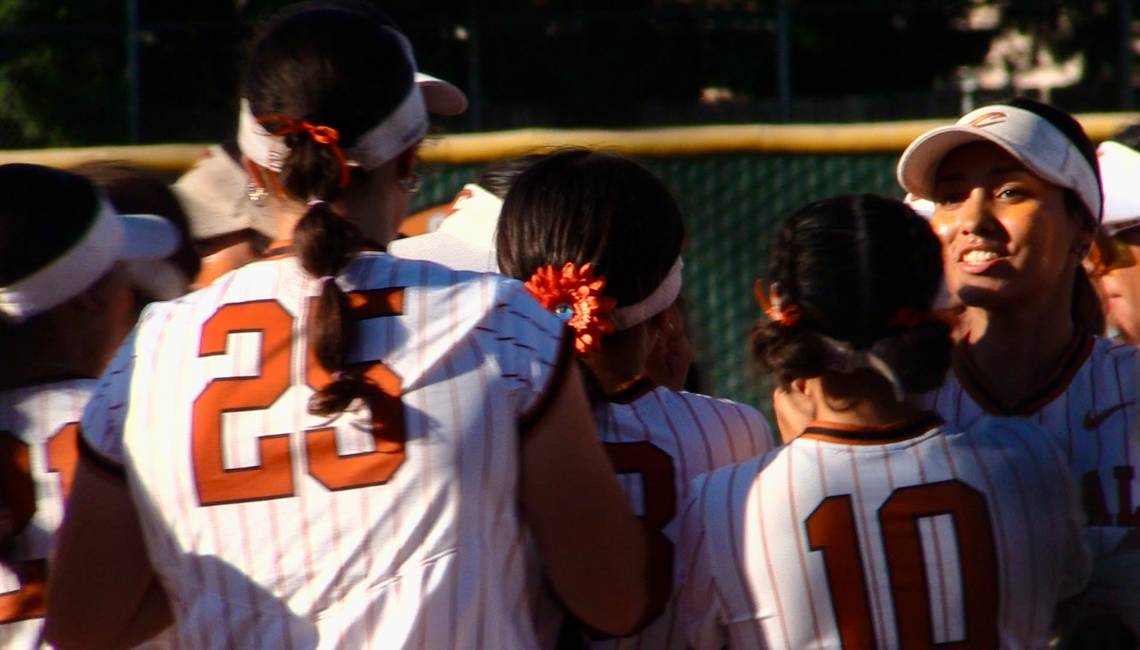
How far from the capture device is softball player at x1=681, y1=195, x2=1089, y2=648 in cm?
201

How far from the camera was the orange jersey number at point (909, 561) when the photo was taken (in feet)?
6.56

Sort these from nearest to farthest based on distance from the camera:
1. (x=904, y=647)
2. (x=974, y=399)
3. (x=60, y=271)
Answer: (x=904, y=647), (x=60, y=271), (x=974, y=399)

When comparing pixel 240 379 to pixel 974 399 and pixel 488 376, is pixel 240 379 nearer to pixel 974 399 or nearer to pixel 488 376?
pixel 488 376

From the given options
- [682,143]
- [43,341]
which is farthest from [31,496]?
[682,143]

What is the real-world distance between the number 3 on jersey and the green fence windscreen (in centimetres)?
430

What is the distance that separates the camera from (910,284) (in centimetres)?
209

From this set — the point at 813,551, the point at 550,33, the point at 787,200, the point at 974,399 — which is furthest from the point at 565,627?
the point at 550,33

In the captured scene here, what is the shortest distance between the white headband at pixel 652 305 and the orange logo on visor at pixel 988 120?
0.59 meters

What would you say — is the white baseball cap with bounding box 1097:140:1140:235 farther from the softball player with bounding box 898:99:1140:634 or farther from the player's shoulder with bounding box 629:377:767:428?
the player's shoulder with bounding box 629:377:767:428

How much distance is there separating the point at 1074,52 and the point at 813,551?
52.2 ft

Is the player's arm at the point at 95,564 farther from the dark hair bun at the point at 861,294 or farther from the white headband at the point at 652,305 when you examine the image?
the dark hair bun at the point at 861,294

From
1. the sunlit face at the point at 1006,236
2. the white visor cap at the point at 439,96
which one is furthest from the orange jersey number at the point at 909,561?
the white visor cap at the point at 439,96

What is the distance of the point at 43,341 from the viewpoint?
7.54ft

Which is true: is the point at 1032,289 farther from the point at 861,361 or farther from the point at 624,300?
the point at 624,300
